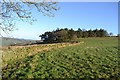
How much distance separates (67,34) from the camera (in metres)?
65.6

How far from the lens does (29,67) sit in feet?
69.4

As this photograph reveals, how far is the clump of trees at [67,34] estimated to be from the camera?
207 feet

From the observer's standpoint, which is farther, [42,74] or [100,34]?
[100,34]

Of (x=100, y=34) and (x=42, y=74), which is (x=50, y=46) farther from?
(x=100, y=34)

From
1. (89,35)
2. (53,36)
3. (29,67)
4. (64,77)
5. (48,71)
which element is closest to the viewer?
(64,77)

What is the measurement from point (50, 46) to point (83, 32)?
3899 cm

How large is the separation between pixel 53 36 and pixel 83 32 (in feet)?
48.1

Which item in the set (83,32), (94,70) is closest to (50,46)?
(94,70)

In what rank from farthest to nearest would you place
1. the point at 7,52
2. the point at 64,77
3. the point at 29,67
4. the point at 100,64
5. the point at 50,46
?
1. the point at 50,46
2. the point at 7,52
3. the point at 100,64
4. the point at 29,67
5. the point at 64,77

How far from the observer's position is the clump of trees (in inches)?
2487

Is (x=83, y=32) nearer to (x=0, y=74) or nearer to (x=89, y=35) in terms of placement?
(x=89, y=35)

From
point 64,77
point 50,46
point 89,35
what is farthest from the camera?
point 89,35

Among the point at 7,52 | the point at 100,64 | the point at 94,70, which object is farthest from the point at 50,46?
the point at 94,70

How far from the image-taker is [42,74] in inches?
729
